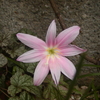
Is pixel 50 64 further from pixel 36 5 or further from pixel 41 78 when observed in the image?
pixel 36 5

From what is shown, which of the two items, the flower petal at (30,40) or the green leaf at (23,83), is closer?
the flower petal at (30,40)

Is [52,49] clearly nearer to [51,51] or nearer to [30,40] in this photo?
[51,51]

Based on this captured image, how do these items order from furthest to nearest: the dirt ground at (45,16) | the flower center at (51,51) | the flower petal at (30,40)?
the dirt ground at (45,16) → the flower center at (51,51) → the flower petal at (30,40)

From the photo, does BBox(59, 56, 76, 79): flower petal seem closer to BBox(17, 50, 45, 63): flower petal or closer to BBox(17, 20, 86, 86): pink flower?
BBox(17, 20, 86, 86): pink flower

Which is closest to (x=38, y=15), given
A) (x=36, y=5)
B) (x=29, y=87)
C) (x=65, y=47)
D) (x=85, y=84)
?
(x=36, y=5)

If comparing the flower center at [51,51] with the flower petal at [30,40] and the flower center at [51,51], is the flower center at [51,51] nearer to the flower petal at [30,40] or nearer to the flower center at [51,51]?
the flower center at [51,51]

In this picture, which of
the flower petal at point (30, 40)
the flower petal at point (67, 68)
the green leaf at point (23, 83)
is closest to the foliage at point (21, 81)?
the green leaf at point (23, 83)

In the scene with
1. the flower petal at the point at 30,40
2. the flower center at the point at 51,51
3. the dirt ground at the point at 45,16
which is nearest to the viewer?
the flower petal at the point at 30,40
